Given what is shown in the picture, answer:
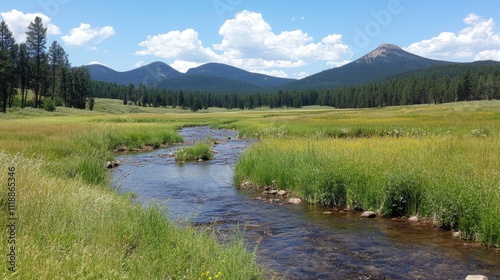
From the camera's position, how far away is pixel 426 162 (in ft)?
44.9

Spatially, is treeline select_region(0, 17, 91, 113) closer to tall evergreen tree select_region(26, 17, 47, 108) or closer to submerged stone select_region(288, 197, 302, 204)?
tall evergreen tree select_region(26, 17, 47, 108)

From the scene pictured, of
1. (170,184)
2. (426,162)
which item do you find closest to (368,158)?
(426,162)

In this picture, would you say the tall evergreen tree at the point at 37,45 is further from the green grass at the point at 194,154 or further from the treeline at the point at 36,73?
the green grass at the point at 194,154

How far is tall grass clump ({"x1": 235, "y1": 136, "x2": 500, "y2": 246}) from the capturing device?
9.87 metres

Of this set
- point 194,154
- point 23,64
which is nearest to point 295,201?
point 194,154

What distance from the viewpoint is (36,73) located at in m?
94.4

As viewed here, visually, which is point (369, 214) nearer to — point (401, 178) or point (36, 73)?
point (401, 178)

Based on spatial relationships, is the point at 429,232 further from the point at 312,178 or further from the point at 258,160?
the point at 258,160

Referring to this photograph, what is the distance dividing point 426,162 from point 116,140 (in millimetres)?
27178

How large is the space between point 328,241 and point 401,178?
12.2 feet

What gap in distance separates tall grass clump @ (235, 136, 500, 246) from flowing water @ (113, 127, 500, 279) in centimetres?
65

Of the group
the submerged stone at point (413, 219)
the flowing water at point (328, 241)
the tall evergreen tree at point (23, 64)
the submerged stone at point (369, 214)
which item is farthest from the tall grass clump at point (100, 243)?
the tall evergreen tree at point (23, 64)

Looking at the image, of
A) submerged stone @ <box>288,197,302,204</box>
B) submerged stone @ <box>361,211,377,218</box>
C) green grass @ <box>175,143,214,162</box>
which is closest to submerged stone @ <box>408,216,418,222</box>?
submerged stone @ <box>361,211,377,218</box>

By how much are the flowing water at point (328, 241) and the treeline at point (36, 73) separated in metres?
68.8
